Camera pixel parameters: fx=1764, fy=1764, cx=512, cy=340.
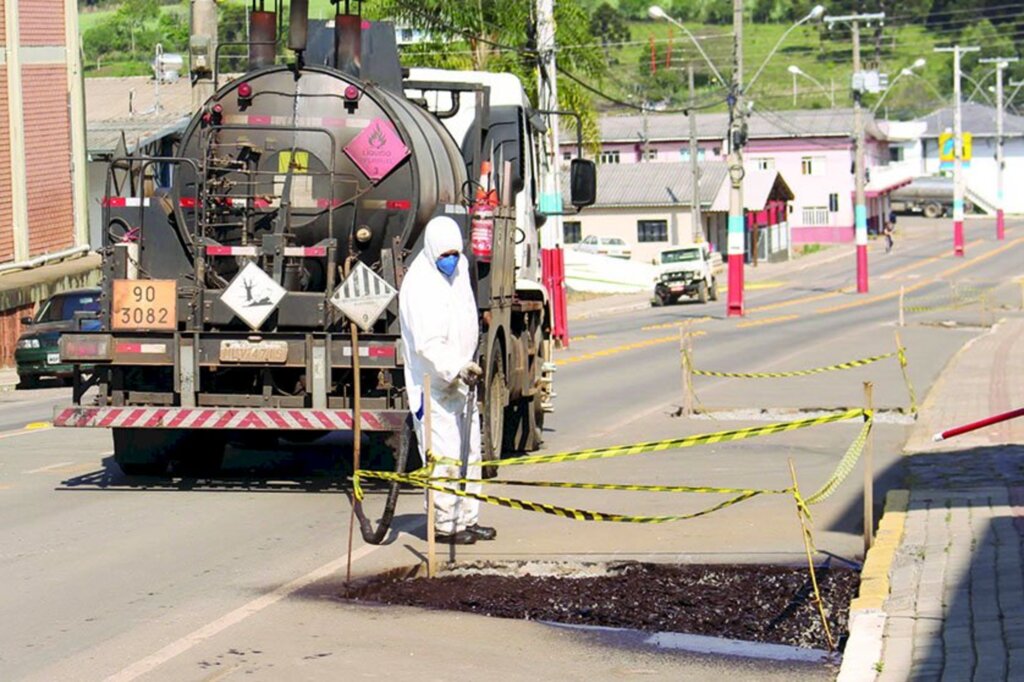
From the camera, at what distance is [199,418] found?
13.4m

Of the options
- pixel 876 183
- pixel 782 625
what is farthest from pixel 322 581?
pixel 876 183

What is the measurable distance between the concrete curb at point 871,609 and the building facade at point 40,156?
2797cm

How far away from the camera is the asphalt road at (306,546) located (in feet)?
27.3

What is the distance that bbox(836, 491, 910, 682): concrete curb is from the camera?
7617 millimetres

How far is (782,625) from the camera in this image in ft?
30.1

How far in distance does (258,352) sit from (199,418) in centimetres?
67

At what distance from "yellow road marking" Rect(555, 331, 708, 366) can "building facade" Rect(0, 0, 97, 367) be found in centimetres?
1191

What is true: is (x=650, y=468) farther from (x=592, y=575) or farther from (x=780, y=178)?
(x=780, y=178)

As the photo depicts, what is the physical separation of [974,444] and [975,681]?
936cm

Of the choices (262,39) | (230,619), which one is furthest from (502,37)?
(230,619)

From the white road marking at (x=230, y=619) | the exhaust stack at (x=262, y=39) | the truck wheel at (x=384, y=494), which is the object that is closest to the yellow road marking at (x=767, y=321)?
the truck wheel at (x=384, y=494)

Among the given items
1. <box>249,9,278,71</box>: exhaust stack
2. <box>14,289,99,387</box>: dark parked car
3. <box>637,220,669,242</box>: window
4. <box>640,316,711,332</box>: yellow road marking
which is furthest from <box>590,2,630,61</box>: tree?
<box>249,9,278,71</box>: exhaust stack

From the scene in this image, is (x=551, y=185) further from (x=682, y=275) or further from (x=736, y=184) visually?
(x=682, y=275)

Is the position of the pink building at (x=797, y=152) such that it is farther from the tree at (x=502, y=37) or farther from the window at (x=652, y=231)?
the tree at (x=502, y=37)
